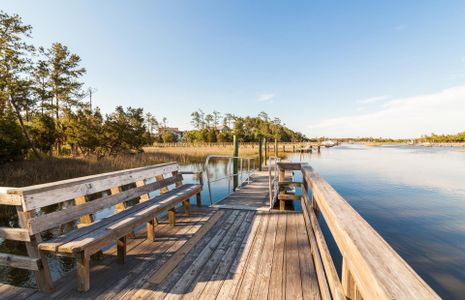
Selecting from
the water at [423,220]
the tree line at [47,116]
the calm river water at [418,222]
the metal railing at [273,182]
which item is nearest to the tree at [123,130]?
the tree line at [47,116]

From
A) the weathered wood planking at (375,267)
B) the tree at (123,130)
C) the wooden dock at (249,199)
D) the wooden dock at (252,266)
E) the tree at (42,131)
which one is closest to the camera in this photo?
the weathered wood planking at (375,267)

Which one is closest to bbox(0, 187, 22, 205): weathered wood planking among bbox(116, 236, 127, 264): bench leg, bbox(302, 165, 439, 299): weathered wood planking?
bbox(116, 236, 127, 264): bench leg

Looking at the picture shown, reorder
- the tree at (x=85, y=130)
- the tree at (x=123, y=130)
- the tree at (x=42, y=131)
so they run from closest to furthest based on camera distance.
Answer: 1. the tree at (x=42, y=131)
2. the tree at (x=85, y=130)
3. the tree at (x=123, y=130)

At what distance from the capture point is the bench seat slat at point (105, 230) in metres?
2.31

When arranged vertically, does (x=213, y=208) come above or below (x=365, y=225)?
below

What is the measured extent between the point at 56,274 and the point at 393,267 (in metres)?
5.40

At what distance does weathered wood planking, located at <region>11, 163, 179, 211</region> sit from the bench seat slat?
45 centimetres

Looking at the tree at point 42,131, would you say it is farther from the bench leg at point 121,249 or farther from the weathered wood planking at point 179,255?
the bench leg at point 121,249

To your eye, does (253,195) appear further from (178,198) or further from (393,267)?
(393,267)

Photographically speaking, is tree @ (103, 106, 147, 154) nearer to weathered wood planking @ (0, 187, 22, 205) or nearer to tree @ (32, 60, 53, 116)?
tree @ (32, 60, 53, 116)

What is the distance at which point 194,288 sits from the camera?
2.54 metres

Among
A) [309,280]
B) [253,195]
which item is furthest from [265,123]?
[309,280]

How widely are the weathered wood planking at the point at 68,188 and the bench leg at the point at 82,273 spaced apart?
0.75 metres

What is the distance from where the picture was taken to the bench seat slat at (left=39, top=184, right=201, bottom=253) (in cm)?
231
